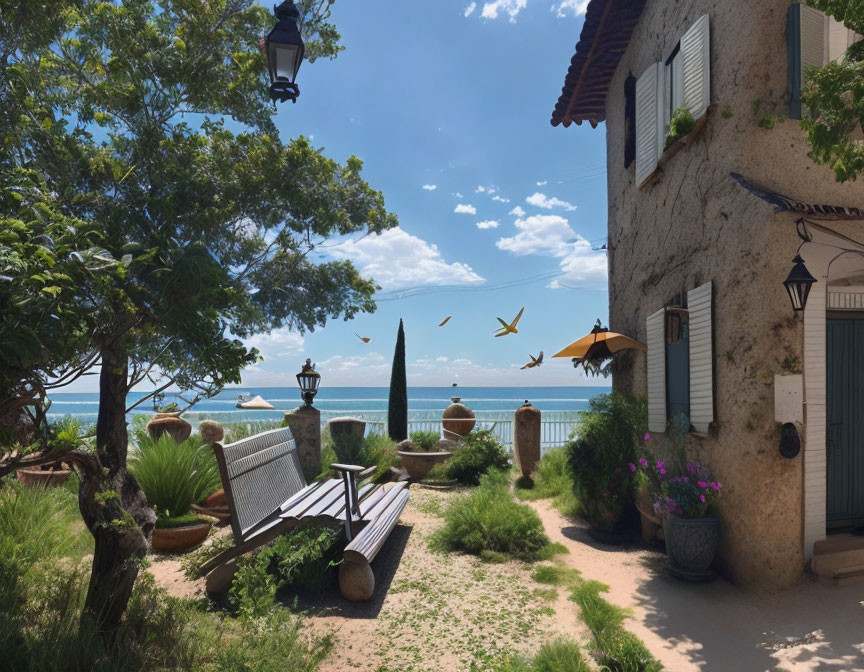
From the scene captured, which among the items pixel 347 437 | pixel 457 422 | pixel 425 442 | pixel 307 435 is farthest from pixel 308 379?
pixel 457 422

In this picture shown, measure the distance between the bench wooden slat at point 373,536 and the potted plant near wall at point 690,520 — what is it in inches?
104

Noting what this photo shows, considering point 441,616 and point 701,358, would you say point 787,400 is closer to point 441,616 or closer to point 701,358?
point 701,358

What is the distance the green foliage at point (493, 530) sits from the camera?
5.79 meters

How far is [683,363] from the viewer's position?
5.96m

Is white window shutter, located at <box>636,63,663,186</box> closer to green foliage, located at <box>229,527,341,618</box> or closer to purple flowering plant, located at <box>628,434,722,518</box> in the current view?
purple flowering plant, located at <box>628,434,722,518</box>

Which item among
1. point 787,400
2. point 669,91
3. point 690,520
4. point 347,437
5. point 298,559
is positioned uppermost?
point 669,91

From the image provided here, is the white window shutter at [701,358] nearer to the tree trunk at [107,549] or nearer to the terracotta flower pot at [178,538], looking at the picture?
the tree trunk at [107,549]

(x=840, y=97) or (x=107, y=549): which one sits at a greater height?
(x=840, y=97)

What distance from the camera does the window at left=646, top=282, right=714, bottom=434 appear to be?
17.7 feet

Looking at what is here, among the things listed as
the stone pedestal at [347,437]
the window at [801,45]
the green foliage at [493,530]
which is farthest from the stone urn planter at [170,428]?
the window at [801,45]

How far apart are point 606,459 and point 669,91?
4.61m

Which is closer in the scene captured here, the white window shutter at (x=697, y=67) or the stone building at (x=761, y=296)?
the stone building at (x=761, y=296)

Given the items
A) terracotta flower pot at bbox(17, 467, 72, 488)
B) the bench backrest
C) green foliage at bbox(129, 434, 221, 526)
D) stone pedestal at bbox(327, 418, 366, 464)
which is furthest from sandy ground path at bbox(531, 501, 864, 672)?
terracotta flower pot at bbox(17, 467, 72, 488)

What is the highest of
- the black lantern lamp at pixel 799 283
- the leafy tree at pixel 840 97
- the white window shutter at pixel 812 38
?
the white window shutter at pixel 812 38
